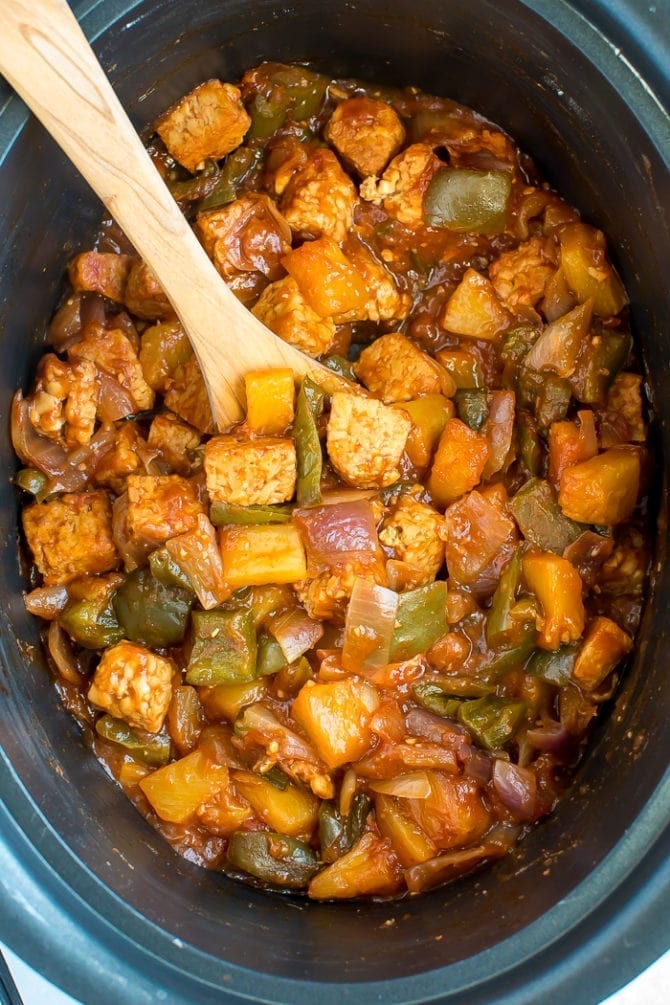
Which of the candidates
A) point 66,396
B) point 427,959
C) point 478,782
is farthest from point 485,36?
point 427,959

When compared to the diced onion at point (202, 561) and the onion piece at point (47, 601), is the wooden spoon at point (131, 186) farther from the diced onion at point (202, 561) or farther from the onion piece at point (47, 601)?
the onion piece at point (47, 601)

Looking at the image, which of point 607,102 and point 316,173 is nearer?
point 607,102

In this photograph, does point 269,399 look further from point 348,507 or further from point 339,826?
point 339,826

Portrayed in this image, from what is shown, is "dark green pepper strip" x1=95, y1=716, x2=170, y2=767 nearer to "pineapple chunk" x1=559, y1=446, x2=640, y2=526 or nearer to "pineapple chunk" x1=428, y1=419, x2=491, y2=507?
"pineapple chunk" x1=428, y1=419, x2=491, y2=507

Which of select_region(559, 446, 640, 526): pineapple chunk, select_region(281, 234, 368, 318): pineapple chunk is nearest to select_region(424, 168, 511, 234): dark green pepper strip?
select_region(281, 234, 368, 318): pineapple chunk

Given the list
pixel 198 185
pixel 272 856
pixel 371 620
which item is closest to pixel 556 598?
pixel 371 620

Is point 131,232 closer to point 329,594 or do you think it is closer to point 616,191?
point 329,594

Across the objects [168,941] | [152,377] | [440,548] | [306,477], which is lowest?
[168,941]
